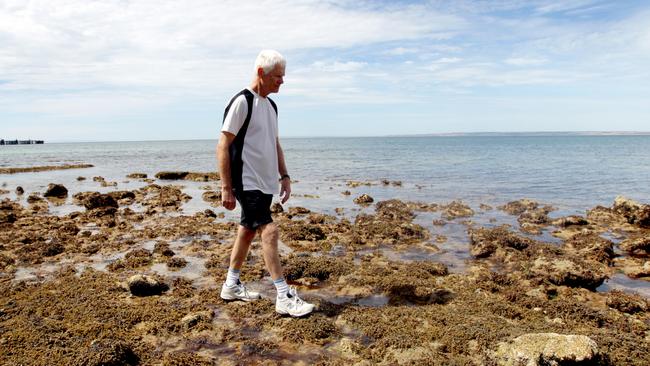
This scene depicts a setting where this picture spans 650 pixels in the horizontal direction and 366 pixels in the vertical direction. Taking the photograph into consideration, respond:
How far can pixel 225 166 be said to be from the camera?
15.8 feet

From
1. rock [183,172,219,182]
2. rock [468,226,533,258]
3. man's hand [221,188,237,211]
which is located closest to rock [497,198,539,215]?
rock [468,226,533,258]

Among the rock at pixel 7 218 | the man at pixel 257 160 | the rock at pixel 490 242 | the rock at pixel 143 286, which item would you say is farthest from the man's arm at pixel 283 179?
the rock at pixel 7 218

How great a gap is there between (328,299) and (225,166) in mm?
2418

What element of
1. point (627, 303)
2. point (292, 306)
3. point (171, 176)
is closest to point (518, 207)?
point (627, 303)

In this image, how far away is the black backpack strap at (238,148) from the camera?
4.89m

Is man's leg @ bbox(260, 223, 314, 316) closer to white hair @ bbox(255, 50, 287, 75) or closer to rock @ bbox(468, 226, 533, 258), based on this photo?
white hair @ bbox(255, 50, 287, 75)

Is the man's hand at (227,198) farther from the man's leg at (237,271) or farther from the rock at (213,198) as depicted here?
the rock at (213,198)

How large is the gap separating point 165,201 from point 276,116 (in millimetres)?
11446

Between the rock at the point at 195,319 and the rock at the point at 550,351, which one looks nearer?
the rock at the point at 550,351

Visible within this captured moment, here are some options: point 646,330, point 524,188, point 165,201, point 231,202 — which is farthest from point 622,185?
point 231,202

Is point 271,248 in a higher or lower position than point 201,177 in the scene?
higher

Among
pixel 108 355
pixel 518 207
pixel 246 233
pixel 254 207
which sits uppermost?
pixel 254 207

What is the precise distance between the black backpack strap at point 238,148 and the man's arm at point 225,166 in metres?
0.07

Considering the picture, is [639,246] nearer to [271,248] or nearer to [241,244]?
[271,248]
